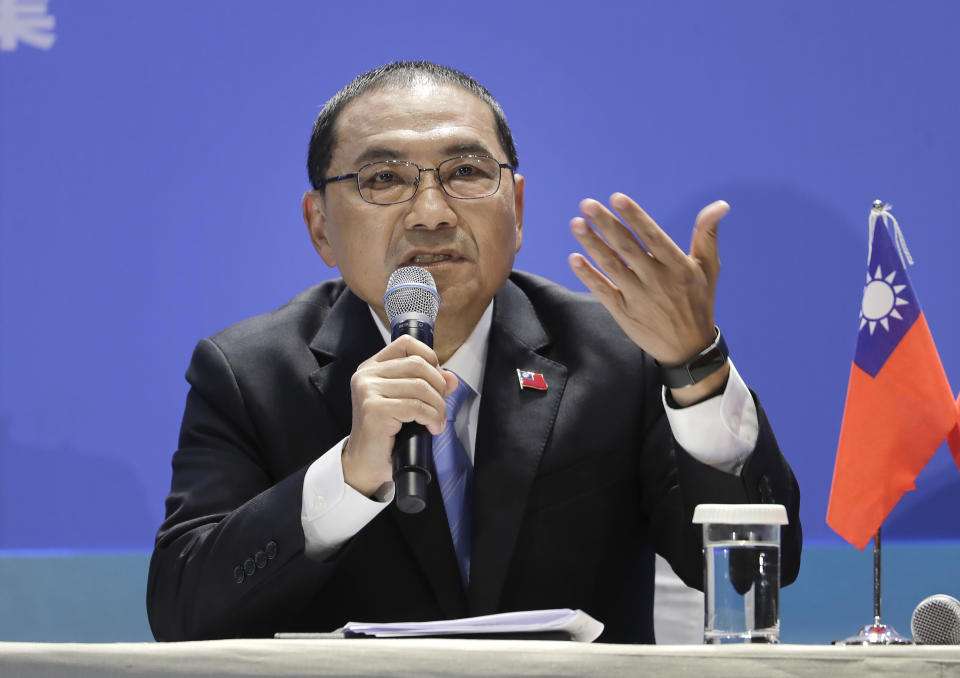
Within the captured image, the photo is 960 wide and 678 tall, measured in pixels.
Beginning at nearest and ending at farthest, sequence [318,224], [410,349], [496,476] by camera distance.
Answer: [410,349]
[496,476]
[318,224]

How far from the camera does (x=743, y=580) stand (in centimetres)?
123

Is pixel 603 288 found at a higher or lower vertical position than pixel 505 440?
higher

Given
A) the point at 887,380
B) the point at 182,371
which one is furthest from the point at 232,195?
the point at 887,380

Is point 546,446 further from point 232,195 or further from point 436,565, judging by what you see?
point 232,195

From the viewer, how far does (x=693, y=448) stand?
4.92 feet

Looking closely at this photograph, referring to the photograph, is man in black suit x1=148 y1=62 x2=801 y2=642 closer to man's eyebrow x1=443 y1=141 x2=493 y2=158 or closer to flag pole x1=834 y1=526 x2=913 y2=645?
man's eyebrow x1=443 y1=141 x2=493 y2=158

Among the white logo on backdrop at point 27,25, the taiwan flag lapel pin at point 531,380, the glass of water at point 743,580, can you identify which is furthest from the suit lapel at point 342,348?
the white logo on backdrop at point 27,25

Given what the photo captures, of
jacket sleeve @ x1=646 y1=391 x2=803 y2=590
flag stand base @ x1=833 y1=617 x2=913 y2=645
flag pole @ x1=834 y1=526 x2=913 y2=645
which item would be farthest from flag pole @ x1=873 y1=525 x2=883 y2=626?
flag stand base @ x1=833 y1=617 x2=913 y2=645

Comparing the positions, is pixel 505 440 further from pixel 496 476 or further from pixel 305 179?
pixel 305 179

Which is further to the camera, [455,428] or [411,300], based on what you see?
[455,428]

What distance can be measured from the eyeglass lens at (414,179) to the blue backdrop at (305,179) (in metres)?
0.91

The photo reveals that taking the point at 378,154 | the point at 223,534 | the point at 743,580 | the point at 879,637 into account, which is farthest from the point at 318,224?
the point at 879,637

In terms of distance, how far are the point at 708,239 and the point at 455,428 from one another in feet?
1.98

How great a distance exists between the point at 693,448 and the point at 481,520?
39 cm
